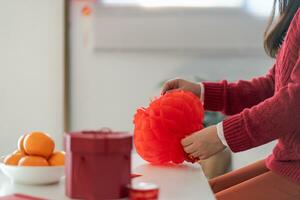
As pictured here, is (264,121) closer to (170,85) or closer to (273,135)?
(273,135)

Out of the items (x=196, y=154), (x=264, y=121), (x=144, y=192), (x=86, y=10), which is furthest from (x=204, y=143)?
(x=86, y=10)

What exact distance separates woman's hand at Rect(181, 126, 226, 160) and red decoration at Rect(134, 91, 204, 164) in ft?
0.10

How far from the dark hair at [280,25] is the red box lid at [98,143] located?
0.66 meters

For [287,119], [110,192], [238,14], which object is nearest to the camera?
[110,192]

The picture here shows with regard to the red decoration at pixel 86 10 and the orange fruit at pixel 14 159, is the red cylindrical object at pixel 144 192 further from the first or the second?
the red decoration at pixel 86 10

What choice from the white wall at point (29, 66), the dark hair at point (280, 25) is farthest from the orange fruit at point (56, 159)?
the white wall at point (29, 66)

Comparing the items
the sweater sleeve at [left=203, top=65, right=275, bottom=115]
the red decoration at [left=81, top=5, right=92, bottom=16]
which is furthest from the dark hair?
the red decoration at [left=81, top=5, right=92, bottom=16]

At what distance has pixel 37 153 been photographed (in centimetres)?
90

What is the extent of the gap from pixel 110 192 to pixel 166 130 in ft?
0.99

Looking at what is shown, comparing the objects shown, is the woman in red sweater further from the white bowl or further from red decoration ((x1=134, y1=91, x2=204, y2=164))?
the white bowl

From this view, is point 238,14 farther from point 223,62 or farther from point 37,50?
point 37,50

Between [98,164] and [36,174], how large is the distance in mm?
168

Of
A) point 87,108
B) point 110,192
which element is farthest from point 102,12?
point 110,192

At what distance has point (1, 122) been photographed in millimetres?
2654
